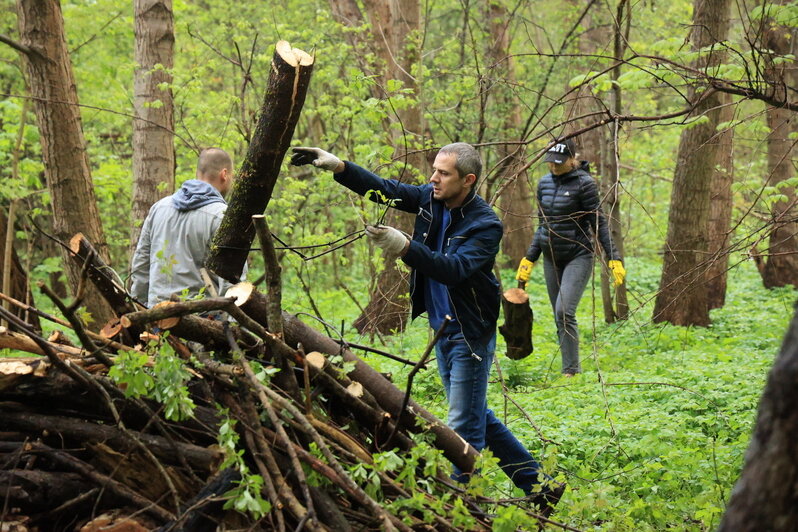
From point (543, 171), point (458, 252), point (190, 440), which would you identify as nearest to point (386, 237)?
point (458, 252)

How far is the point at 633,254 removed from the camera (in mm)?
18859

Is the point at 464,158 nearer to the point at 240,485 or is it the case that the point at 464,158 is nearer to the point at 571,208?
the point at 240,485

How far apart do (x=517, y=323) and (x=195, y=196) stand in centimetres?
407

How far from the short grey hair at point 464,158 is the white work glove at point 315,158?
63 centimetres

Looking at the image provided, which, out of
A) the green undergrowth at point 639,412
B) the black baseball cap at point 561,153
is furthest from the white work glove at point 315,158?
the black baseball cap at point 561,153

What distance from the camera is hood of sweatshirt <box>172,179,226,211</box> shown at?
4656 millimetres

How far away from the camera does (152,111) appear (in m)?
7.61

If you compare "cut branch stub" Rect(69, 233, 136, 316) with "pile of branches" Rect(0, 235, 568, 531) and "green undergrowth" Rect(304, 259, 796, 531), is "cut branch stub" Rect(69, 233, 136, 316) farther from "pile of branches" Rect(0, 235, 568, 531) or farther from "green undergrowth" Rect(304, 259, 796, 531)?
"green undergrowth" Rect(304, 259, 796, 531)

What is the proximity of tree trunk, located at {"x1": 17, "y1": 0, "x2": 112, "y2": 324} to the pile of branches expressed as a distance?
3.43 m

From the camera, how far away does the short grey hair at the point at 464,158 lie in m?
4.23

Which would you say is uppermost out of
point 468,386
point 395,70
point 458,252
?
point 395,70

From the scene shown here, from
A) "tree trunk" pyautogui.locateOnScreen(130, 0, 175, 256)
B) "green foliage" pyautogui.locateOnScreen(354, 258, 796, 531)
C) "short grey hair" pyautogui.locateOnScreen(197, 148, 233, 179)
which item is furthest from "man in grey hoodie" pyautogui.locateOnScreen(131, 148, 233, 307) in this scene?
"tree trunk" pyautogui.locateOnScreen(130, 0, 175, 256)

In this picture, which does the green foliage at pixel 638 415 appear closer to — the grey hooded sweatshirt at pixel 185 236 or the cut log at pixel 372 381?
the cut log at pixel 372 381

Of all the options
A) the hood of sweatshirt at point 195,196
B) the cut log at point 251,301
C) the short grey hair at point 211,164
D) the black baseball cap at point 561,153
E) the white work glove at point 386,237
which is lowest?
the cut log at point 251,301
